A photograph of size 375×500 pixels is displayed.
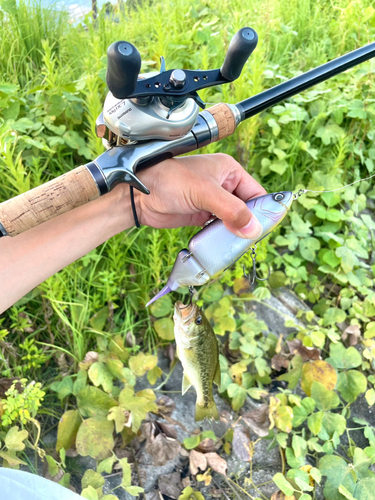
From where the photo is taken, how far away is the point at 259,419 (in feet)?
6.06

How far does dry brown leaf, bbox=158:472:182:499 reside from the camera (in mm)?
1762

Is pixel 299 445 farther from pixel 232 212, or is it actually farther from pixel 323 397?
pixel 232 212

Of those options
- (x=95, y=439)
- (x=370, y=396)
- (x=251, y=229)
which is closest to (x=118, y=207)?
(x=251, y=229)

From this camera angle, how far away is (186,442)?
1.82 meters

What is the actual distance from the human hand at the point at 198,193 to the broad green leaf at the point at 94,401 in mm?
810

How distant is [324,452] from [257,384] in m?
0.46

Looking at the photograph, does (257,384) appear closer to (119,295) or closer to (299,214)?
(119,295)

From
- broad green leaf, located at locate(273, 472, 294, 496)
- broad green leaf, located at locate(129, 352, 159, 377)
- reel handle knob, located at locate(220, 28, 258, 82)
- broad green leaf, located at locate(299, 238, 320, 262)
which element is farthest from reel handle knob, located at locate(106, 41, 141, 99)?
broad green leaf, located at locate(299, 238, 320, 262)

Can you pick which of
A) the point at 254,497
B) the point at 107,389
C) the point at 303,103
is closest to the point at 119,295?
the point at 107,389

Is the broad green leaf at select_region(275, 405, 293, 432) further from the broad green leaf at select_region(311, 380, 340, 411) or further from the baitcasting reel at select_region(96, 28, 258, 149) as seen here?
the baitcasting reel at select_region(96, 28, 258, 149)

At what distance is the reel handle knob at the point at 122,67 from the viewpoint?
860 mm

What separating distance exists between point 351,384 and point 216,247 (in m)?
1.25

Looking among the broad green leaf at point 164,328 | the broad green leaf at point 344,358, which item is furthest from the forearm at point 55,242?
the broad green leaf at point 344,358

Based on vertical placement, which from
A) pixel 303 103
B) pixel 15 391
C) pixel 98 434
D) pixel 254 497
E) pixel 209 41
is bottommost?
pixel 254 497
